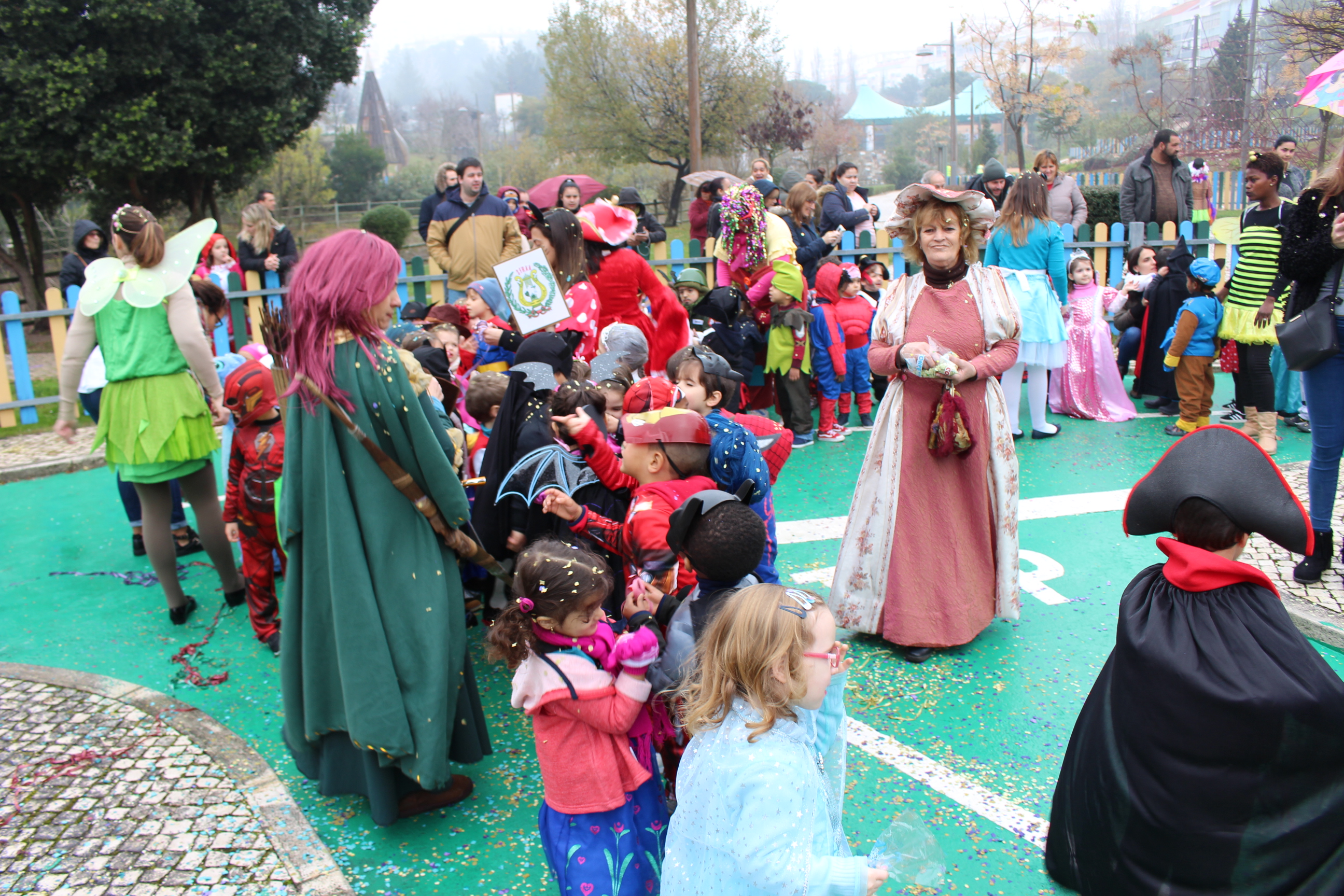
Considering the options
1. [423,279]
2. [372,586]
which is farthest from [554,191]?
[372,586]

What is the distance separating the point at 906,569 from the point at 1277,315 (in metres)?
4.40

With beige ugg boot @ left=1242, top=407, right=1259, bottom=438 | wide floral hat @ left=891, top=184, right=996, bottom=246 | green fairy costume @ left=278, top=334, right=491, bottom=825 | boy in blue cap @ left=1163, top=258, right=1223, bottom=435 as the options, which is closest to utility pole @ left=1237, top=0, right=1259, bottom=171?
boy in blue cap @ left=1163, top=258, right=1223, bottom=435

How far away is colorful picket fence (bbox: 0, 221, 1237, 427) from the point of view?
9.47 meters

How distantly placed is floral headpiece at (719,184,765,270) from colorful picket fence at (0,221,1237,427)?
166cm

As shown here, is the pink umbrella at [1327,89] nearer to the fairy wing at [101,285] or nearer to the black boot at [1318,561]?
the black boot at [1318,561]

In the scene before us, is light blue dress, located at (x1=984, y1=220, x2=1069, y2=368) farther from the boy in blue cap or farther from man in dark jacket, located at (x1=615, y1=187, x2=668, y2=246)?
man in dark jacket, located at (x1=615, y1=187, x2=668, y2=246)

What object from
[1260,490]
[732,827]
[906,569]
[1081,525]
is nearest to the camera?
[732,827]

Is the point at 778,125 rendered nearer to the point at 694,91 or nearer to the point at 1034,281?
the point at 694,91

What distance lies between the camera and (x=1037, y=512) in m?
6.12

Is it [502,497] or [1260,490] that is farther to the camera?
[502,497]

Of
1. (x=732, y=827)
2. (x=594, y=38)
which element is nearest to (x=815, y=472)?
(x=732, y=827)

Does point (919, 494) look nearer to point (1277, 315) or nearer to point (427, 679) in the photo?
point (427, 679)

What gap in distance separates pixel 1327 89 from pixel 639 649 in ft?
14.3

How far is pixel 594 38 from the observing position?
138 feet
